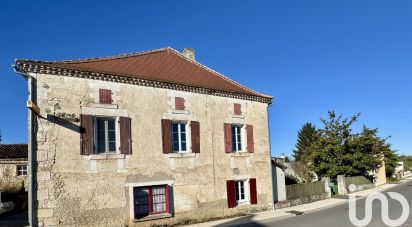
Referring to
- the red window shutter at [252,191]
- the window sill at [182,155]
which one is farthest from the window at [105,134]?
the red window shutter at [252,191]

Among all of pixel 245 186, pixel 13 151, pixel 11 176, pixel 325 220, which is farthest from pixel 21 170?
pixel 325 220

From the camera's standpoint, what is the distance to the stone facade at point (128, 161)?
11.8m

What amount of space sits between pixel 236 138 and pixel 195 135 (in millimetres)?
2751

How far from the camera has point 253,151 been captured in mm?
17719

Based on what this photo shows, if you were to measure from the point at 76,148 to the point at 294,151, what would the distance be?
47338 millimetres

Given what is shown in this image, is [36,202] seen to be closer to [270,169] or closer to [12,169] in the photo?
[270,169]

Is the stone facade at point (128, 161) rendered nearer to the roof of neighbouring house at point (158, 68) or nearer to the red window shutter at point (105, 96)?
the red window shutter at point (105, 96)

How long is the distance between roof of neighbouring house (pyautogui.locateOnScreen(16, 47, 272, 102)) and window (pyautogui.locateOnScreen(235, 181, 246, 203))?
14.5 feet

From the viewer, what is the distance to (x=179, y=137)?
15250 millimetres

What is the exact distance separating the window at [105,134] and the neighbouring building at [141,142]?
4cm

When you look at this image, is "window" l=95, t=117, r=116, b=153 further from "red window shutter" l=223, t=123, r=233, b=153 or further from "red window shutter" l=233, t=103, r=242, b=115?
"red window shutter" l=233, t=103, r=242, b=115

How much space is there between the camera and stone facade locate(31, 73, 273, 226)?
38.8 ft

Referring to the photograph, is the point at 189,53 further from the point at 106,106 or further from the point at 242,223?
the point at 242,223

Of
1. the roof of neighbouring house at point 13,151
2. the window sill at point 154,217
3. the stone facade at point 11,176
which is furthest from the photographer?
the roof of neighbouring house at point 13,151
